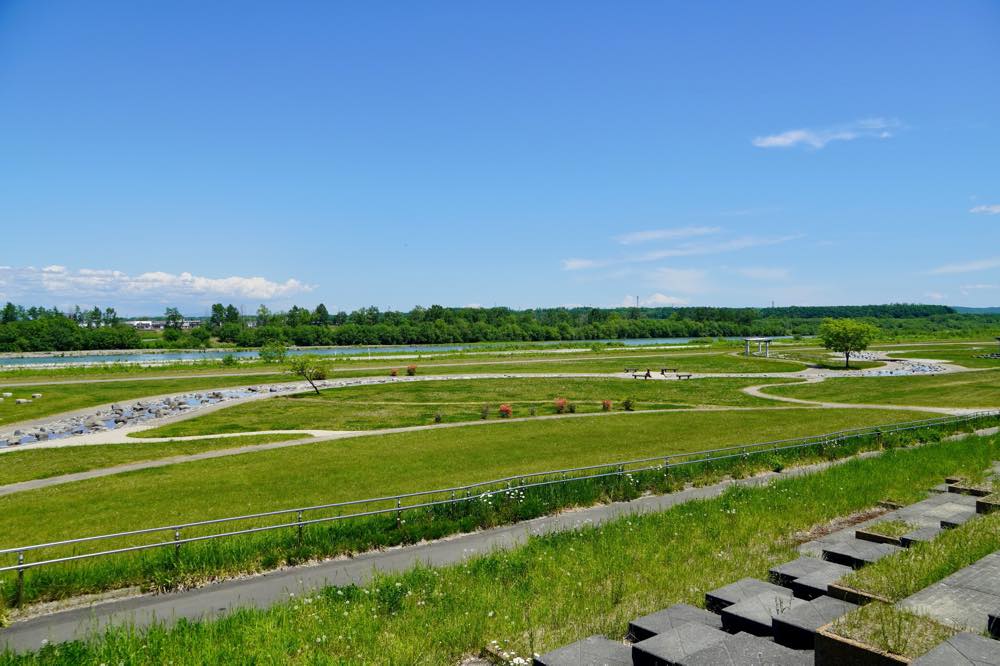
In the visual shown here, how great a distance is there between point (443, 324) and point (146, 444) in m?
157

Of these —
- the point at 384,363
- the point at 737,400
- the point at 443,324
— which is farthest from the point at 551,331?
the point at 737,400

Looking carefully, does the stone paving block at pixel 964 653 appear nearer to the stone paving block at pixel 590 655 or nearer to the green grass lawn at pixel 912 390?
the stone paving block at pixel 590 655

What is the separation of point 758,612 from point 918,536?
13.1ft

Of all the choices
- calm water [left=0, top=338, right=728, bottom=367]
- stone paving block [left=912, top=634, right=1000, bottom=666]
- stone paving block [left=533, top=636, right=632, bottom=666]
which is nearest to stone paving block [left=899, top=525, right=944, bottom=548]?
stone paving block [left=912, top=634, right=1000, bottom=666]

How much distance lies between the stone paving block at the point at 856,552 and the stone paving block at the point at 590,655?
4469 millimetres

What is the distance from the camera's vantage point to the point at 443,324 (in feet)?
626

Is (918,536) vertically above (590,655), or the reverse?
(918,536)

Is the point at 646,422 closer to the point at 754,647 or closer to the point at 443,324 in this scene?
the point at 754,647

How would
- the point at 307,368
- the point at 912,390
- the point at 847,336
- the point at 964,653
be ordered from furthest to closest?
1. the point at 847,336
2. the point at 307,368
3. the point at 912,390
4. the point at 964,653

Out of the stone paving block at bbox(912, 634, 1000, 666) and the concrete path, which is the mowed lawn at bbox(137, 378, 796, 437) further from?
the stone paving block at bbox(912, 634, 1000, 666)

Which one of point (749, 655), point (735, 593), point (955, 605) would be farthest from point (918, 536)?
point (749, 655)

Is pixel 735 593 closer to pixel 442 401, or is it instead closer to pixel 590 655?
pixel 590 655

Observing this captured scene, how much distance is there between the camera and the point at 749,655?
5.92 metres

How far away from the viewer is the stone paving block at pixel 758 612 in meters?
6.93
